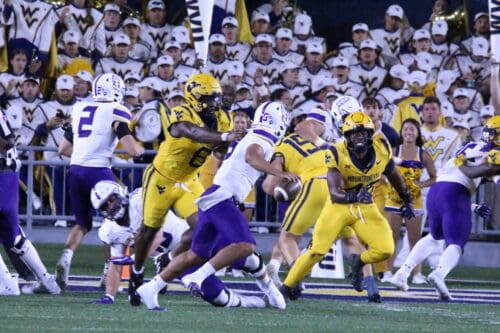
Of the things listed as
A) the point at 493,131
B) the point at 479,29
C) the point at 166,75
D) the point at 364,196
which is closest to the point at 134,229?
the point at 364,196

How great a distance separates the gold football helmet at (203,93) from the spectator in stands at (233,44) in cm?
701

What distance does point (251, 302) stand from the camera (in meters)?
11.6

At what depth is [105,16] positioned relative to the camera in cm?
1922

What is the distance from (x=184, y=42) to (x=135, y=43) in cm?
64

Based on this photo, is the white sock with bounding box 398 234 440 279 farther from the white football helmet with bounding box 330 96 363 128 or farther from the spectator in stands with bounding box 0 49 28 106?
the spectator in stands with bounding box 0 49 28 106

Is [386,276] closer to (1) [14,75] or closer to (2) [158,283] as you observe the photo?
(2) [158,283]

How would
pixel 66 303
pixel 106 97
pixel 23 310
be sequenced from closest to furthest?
pixel 23 310 → pixel 66 303 → pixel 106 97

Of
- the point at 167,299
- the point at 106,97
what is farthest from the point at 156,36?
the point at 167,299

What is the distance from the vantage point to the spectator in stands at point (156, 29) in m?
19.5

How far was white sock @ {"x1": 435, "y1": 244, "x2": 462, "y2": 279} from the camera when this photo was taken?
13039 millimetres

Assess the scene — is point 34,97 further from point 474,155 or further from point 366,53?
point 474,155

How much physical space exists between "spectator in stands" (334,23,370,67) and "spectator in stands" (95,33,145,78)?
251cm

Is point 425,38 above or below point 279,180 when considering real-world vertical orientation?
above

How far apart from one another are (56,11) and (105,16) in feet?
2.07
